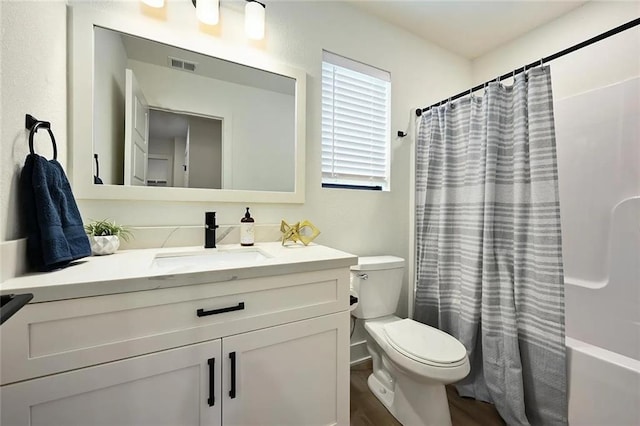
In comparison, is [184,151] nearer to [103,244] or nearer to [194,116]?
[194,116]

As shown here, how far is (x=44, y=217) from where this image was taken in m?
0.79

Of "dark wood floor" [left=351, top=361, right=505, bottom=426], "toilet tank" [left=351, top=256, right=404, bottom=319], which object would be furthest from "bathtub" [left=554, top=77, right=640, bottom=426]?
"toilet tank" [left=351, top=256, right=404, bottom=319]

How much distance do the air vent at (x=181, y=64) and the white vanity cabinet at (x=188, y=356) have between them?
112cm

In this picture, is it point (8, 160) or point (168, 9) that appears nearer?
point (8, 160)

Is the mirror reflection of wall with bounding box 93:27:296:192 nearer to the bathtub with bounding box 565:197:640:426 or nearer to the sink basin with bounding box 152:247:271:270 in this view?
the sink basin with bounding box 152:247:271:270

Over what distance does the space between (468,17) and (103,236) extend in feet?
8.52

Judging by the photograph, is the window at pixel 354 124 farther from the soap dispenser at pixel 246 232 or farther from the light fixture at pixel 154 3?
the light fixture at pixel 154 3

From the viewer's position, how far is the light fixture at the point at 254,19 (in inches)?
54.4

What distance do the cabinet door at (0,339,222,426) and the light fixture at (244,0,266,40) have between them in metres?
1.51

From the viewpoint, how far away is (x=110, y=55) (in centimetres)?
118

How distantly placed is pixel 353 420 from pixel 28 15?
2.09 meters

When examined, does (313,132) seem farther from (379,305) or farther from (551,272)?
(551,272)

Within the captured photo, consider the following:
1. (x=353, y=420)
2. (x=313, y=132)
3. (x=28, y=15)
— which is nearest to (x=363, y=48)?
(x=313, y=132)

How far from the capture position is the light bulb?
129 cm
